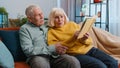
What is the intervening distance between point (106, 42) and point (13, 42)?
3.64 feet

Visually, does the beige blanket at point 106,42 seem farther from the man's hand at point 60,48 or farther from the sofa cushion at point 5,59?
the sofa cushion at point 5,59

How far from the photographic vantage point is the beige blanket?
8.77 feet

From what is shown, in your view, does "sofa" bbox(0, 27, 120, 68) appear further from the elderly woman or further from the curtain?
the curtain

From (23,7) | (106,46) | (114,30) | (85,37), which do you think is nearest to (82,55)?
(85,37)

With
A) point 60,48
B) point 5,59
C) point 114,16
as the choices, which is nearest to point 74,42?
point 60,48

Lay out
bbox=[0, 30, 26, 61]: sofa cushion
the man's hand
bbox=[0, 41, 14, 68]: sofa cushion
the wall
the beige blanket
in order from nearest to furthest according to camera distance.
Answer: bbox=[0, 41, 14, 68]: sofa cushion, the man's hand, bbox=[0, 30, 26, 61]: sofa cushion, the beige blanket, the wall

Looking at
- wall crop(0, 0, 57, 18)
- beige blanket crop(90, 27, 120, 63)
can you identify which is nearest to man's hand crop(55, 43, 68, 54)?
beige blanket crop(90, 27, 120, 63)

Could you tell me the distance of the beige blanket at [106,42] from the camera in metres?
2.67

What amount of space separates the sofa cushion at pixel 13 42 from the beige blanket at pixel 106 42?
90 cm

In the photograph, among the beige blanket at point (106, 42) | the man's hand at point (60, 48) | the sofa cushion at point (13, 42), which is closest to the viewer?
the man's hand at point (60, 48)

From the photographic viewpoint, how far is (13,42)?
2324mm

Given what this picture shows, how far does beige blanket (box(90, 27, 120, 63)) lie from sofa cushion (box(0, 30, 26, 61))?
904mm

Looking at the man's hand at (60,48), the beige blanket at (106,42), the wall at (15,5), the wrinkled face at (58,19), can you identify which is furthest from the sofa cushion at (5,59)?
the wall at (15,5)

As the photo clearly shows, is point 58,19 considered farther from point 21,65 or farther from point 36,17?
point 21,65
